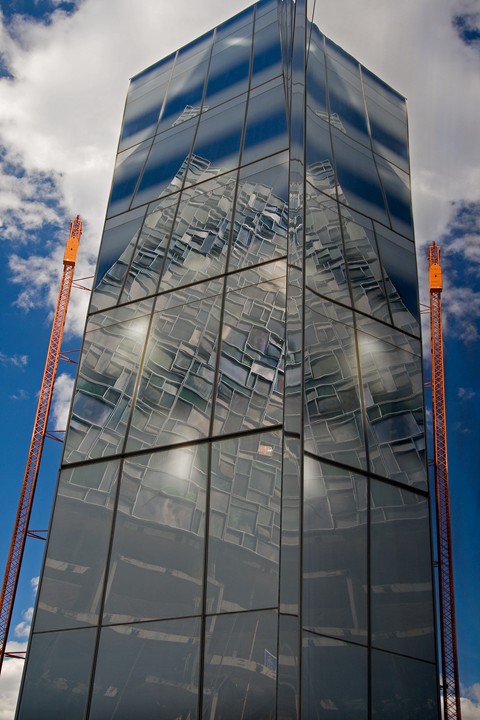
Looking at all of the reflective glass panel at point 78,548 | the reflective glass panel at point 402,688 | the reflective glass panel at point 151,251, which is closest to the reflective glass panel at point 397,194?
the reflective glass panel at point 151,251

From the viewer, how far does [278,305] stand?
44.0 ft

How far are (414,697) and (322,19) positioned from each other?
14751 millimetres

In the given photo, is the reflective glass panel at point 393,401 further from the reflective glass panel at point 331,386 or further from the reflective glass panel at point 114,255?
the reflective glass panel at point 114,255

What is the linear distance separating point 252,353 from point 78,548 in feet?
14.8

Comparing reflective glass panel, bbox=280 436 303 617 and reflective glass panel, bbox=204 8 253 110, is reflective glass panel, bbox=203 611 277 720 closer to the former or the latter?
reflective glass panel, bbox=280 436 303 617

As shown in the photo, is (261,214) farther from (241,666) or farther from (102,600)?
(241,666)

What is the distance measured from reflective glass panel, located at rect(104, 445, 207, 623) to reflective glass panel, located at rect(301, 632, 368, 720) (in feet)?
6.45

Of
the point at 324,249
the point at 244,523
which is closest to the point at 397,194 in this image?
the point at 324,249

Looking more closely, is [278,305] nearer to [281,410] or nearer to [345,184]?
[281,410]

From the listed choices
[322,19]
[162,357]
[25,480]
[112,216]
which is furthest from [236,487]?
[25,480]

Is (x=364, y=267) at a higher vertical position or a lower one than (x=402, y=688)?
higher

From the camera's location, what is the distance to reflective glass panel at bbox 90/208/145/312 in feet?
52.4

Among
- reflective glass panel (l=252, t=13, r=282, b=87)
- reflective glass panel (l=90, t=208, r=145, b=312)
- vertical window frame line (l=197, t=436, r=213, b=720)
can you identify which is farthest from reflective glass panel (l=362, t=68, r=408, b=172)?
vertical window frame line (l=197, t=436, r=213, b=720)

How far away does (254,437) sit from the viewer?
1214 centimetres
